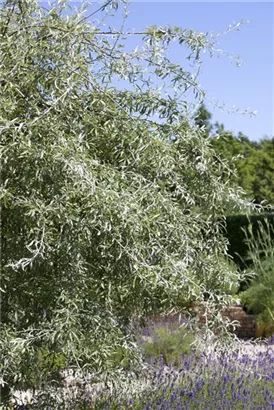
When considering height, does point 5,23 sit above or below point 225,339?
above

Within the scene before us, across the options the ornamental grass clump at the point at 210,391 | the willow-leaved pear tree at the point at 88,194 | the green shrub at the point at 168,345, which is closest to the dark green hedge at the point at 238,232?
the green shrub at the point at 168,345

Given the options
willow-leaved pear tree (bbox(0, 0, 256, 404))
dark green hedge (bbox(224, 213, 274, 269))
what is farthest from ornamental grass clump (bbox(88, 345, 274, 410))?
dark green hedge (bbox(224, 213, 274, 269))

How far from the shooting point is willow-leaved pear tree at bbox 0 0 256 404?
3.44m

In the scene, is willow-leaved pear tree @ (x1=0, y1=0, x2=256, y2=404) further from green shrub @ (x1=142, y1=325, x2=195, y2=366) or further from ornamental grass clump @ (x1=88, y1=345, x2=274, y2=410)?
green shrub @ (x1=142, y1=325, x2=195, y2=366)

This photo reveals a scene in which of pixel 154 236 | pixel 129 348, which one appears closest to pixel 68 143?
pixel 154 236

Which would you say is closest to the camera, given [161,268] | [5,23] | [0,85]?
[161,268]

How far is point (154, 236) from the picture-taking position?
3.78 m

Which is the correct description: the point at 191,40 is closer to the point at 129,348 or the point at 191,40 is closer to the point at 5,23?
the point at 5,23

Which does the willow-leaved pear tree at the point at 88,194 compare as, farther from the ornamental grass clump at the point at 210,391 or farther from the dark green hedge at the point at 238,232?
the dark green hedge at the point at 238,232

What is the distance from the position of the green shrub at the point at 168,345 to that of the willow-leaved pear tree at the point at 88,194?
2853 mm

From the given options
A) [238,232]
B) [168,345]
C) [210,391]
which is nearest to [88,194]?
[210,391]

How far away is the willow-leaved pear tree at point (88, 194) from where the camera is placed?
344cm

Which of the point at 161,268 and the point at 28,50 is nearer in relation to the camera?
the point at 161,268

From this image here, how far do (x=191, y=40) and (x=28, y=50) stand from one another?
98cm
